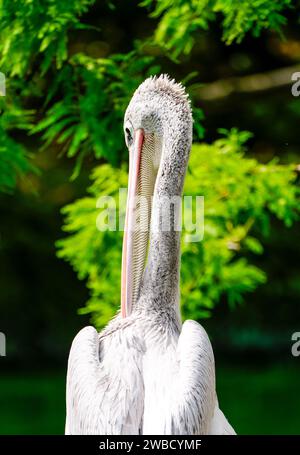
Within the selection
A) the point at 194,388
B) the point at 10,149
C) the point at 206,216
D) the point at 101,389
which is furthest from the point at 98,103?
the point at 194,388

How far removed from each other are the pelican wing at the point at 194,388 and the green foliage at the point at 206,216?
3.12 meters

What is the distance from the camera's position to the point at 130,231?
5.88m

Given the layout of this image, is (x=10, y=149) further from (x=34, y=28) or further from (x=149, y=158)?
(x=149, y=158)

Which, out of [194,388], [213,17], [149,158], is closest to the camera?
[194,388]

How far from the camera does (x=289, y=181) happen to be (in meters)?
9.14

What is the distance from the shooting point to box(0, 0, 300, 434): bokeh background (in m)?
8.36

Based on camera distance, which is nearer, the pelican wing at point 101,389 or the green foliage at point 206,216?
the pelican wing at point 101,389

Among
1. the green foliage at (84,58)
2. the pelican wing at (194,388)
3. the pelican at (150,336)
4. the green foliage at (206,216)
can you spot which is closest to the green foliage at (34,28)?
the green foliage at (84,58)

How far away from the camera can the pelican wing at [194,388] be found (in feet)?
16.8

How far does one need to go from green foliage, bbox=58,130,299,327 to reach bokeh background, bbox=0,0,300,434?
0.42ft

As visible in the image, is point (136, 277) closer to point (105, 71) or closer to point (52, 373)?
point (105, 71)

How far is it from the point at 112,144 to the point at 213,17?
1109 mm

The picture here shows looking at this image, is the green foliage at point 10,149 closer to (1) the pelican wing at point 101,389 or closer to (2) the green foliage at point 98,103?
(2) the green foliage at point 98,103

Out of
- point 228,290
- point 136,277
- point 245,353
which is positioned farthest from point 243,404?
point 136,277
